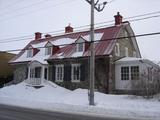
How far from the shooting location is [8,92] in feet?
96.3

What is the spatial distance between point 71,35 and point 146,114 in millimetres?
22005

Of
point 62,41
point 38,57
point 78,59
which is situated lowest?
point 78,59

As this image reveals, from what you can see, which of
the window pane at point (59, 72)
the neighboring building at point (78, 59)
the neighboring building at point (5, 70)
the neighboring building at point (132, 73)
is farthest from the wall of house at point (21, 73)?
the neighboring building at point (132, 73)

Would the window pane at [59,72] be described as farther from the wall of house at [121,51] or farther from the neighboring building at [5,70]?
the neighboring building at [5,70]

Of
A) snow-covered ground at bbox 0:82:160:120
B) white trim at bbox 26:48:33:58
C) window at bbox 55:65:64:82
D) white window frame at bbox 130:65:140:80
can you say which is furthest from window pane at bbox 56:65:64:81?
white window frame at bbox 130:65:140:80

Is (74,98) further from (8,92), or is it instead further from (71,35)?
(71,35)

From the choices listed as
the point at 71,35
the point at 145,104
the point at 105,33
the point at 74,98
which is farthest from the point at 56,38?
the point at 145,104

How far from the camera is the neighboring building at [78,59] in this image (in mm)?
27533

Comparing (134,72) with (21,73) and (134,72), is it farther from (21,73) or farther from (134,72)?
(21,73)

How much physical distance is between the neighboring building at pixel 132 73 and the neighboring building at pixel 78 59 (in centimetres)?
66

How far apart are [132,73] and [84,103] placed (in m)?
7.95

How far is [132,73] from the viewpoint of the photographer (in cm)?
2634

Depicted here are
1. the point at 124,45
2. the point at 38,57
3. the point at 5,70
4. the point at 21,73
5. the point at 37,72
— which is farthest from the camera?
the point at 5,70

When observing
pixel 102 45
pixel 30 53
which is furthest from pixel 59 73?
pixel 30 53
